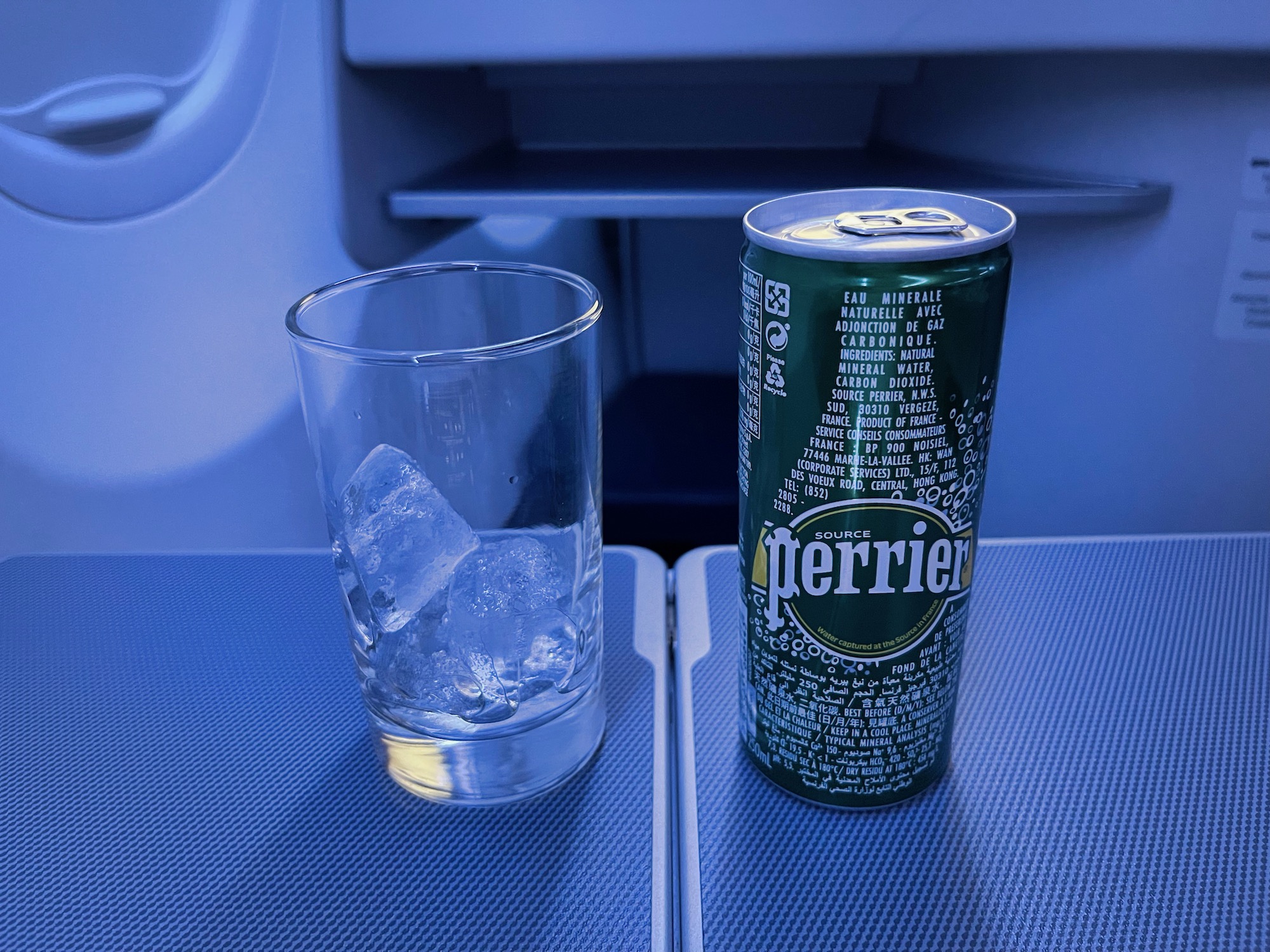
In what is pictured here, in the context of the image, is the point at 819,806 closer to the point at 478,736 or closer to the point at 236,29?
the point at 478,736

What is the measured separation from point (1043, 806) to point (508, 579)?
261 millimetres

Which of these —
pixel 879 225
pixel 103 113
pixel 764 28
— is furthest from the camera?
pixel 103 113

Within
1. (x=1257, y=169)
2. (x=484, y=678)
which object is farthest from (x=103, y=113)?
(x=1257, y=169)

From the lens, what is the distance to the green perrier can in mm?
358

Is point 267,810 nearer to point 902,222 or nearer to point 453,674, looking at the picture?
point 453,674

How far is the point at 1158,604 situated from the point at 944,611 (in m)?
0.25

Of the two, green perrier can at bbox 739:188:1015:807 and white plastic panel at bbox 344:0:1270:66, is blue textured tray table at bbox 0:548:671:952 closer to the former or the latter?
green perrier can at bbox 739:188:1015:807

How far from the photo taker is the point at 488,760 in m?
0.44

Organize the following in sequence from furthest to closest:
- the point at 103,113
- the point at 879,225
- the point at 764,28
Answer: the point at 103,113, the point at 764,28, the point at 879,225

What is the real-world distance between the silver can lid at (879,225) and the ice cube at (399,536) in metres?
0.18

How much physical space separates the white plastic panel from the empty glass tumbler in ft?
0.95

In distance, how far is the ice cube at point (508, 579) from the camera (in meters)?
0.44

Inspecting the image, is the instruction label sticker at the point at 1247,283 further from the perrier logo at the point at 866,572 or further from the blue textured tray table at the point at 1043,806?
the perrier logo at the point at 866,572

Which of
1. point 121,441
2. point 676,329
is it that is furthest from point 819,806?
point 676,329
